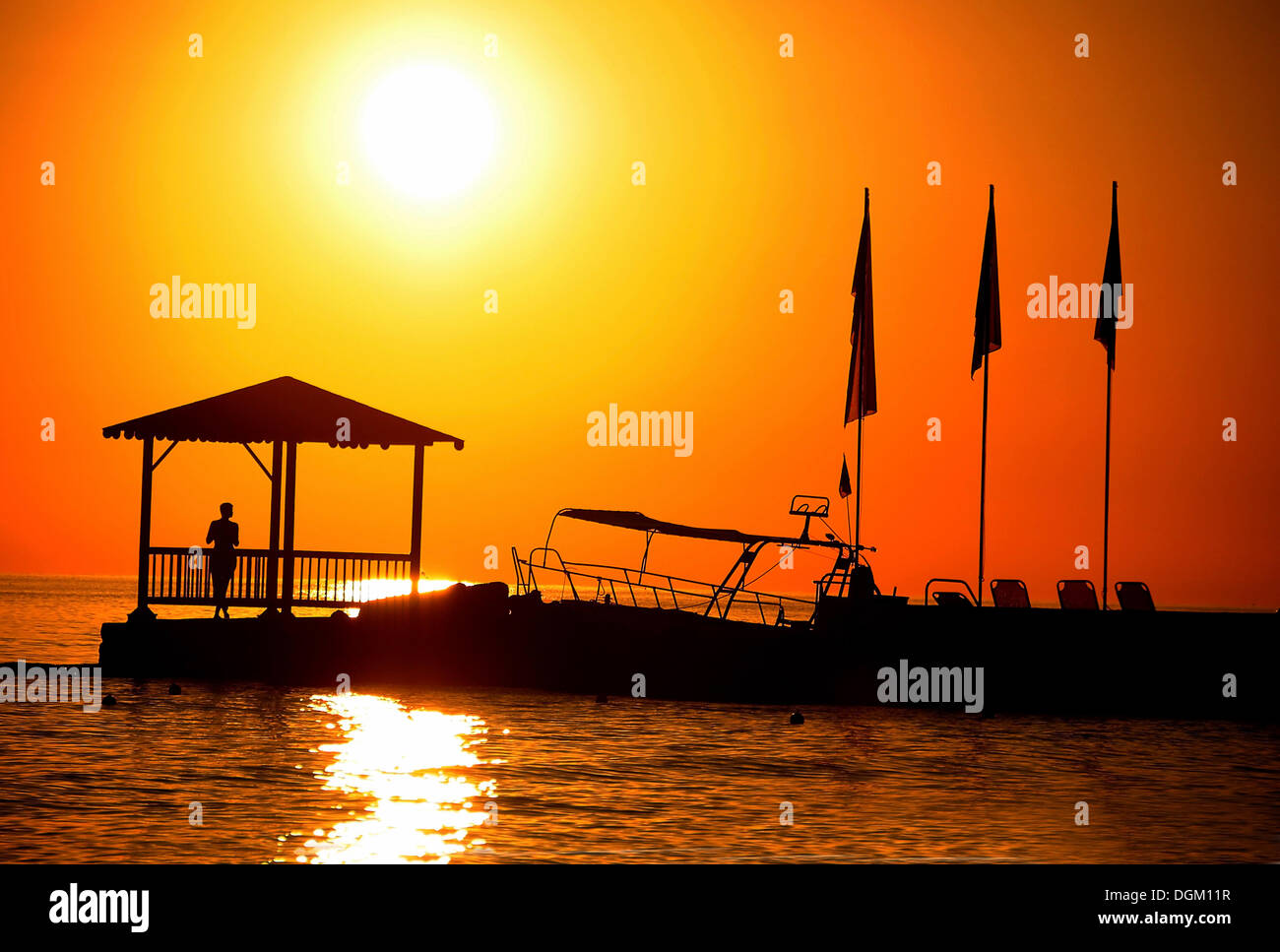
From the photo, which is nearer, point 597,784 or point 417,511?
point 597,784

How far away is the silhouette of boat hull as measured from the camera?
1095 inches

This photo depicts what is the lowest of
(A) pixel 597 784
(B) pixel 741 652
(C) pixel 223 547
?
(A) pixel 597 784

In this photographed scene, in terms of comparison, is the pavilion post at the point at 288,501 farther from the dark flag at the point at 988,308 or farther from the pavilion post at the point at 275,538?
the dark flag at the point at 988,308

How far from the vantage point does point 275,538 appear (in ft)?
95.6

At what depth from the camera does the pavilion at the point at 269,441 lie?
27547 millimetres

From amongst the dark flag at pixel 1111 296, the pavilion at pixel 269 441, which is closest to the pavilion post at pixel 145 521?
the pavilion at pixel 269 441

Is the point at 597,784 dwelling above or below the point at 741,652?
below

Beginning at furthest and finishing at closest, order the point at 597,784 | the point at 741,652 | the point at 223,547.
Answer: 1. the point at 741,652
2. the point at 223,547
3. the point at 597,784

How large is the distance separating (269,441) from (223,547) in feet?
7.46

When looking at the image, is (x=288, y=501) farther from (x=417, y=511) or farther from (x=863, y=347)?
(x=863, y=347)

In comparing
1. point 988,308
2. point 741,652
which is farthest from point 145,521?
point 988,308

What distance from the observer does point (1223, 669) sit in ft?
93.1
